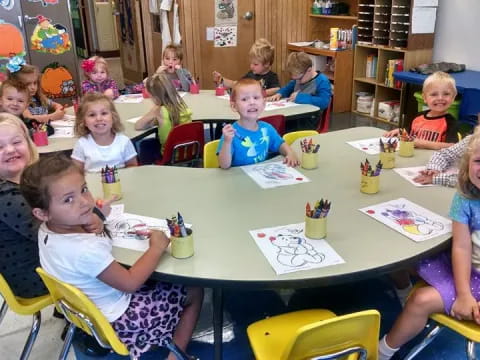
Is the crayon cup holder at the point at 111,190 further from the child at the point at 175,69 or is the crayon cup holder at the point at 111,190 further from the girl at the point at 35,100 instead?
the child at the point at 175,69

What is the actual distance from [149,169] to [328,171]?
0.84m

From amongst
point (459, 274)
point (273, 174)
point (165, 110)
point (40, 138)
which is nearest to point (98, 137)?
point (40, 138)

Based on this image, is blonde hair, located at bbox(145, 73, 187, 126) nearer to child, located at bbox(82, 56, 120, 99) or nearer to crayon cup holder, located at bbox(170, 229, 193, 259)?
child, located at bbox(82, 56, 120, 99)

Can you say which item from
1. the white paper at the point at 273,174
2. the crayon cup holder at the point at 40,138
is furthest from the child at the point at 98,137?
the white paper at the point at 273,174

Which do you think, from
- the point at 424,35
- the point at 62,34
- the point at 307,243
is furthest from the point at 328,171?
the point at 62,34

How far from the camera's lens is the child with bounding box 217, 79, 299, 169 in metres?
2.36

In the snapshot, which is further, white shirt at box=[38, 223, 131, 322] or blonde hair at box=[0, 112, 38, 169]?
blonde hair at box=[0, 112, 38, 169]

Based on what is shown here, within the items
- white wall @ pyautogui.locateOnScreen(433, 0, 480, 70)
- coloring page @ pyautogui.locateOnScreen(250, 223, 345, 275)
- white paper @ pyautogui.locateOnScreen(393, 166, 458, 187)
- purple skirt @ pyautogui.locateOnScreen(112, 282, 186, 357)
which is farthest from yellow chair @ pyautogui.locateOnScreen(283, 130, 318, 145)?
white wall @ pyautogui.locateOnScreen(433, 0, 480, 70)

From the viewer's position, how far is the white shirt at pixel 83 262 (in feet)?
4.70

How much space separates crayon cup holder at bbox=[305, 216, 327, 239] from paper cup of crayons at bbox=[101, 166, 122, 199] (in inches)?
31.7

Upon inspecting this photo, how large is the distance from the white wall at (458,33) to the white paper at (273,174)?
11.7 feet

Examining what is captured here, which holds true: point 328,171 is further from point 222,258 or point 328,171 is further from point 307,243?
point 222,258

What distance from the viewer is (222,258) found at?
1462 mm

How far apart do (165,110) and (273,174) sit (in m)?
1.21
